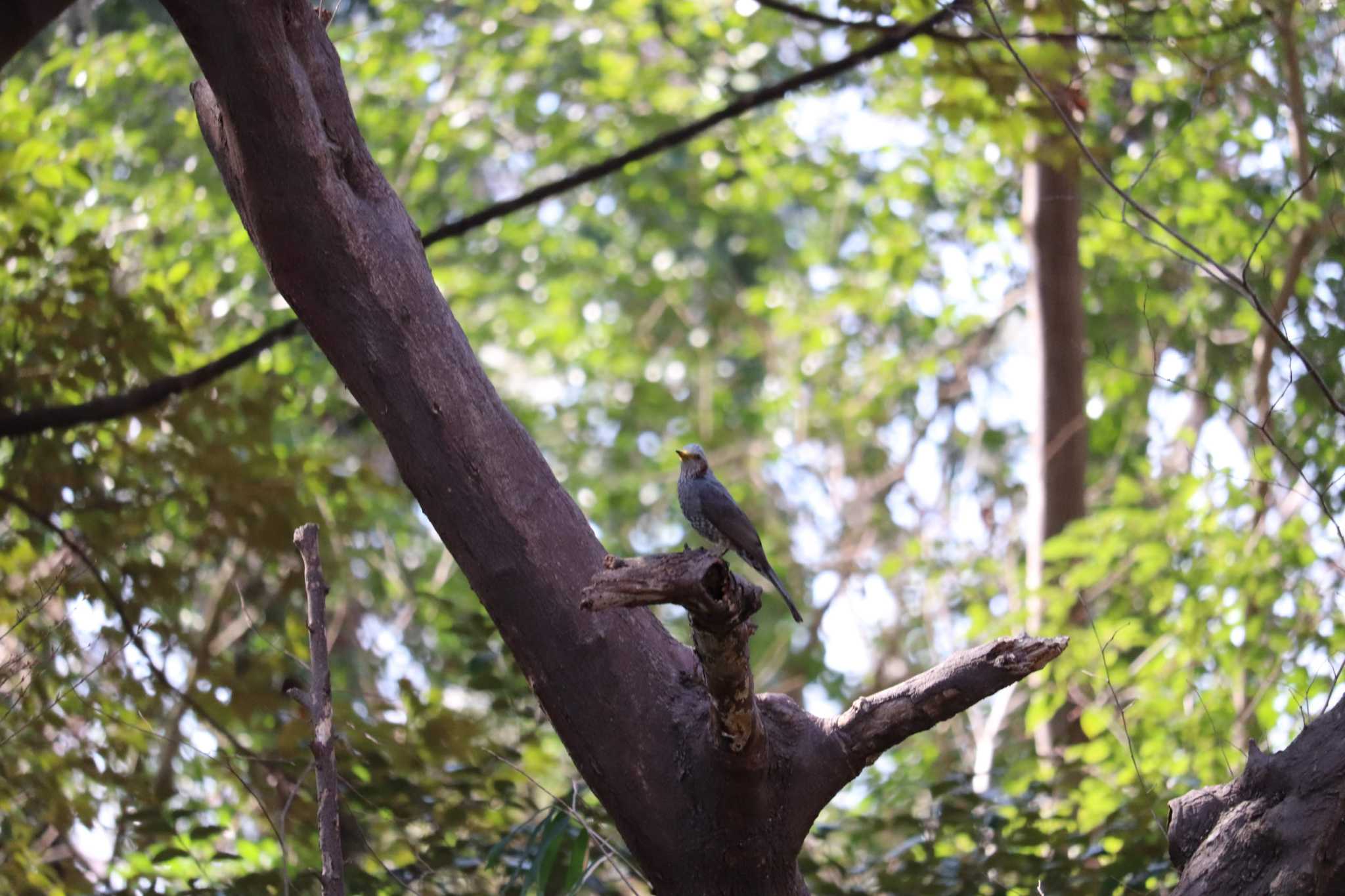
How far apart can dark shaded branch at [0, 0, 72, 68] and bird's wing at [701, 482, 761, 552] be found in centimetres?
200

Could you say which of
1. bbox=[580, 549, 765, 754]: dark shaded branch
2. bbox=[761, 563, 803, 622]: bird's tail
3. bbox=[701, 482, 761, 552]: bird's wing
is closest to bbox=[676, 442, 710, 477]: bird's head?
bbox=[701, 482, 761, 552]: bird's wing

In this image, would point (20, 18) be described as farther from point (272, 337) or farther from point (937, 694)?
point (937, 694)

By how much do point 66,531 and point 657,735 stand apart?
2.99m

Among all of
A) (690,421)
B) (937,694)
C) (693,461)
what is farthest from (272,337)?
(690,421)

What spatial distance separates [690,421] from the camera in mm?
9523

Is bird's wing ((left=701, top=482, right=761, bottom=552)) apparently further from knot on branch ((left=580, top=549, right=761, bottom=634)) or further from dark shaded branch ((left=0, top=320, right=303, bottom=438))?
dark shaded branch ((left=0, top=320, right=303, bottom=438))

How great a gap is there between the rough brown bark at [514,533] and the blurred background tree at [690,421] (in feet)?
1.20

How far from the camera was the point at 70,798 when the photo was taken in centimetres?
384

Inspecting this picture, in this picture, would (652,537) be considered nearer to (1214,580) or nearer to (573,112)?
(573,112)

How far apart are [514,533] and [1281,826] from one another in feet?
4.71

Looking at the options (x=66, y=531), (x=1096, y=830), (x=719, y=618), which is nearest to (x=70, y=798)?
(x=66, y=531)

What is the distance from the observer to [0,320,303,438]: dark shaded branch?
3.86 metres

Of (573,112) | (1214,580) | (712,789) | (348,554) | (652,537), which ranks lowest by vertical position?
(712,789)

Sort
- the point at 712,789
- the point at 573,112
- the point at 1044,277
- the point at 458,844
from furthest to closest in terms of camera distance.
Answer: the point at 573,112 < the point at 1044,277 < the point at 458,844 < the point at 712,789
